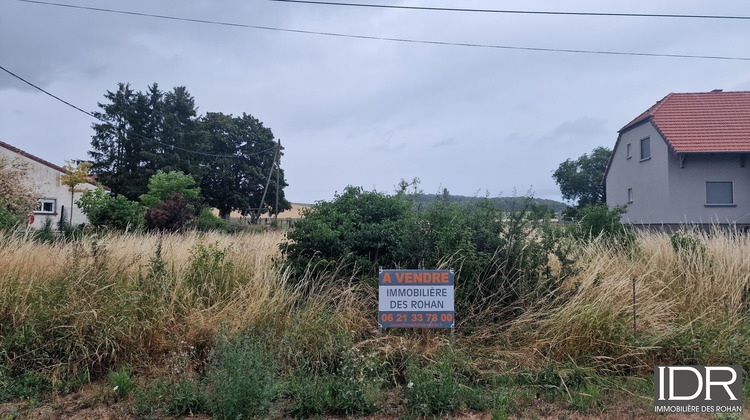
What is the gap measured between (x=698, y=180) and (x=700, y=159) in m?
1.02

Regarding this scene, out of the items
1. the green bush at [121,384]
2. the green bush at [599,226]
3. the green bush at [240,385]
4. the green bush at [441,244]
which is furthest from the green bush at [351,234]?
the green bush at [599,226]

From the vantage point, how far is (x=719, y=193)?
24.0m

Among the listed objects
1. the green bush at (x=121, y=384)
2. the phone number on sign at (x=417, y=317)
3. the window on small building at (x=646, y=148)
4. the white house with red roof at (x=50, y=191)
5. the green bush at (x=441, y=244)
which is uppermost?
the window on small building at (x=646, y=148)

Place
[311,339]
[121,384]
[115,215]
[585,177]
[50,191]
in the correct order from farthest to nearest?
[585,177] < [50,191] < [115,215] < [311,339] < [121,384]

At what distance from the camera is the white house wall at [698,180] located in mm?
23656

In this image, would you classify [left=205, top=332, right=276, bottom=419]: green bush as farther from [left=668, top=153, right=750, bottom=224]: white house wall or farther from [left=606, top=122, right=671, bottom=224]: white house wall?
[left=668, top=153, right=750, bottom=224]: white house wall

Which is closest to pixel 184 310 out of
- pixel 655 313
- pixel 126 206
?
pixel 655 313

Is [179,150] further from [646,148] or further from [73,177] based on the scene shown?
[646,148]

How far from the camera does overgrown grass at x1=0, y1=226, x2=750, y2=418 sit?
426cm

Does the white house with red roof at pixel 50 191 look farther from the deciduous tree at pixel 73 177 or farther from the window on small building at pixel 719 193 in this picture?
the window on small building at pixel 719 193

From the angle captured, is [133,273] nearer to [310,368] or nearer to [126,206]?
[310,368]

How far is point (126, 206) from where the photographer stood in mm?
16281

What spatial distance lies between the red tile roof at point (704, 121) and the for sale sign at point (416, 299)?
876 inches

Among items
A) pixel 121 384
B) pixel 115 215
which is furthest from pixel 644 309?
pixel 115 215
